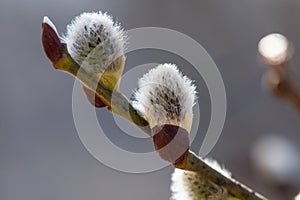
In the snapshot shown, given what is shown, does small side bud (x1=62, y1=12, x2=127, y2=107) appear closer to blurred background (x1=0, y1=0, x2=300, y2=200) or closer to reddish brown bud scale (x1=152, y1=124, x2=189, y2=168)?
reddish brown bud scale (x1=152, y1=124, x2=189, y2=168)

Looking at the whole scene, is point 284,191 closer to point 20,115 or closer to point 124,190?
point 124,190

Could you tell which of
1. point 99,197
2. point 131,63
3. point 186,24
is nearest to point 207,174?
point 99,197

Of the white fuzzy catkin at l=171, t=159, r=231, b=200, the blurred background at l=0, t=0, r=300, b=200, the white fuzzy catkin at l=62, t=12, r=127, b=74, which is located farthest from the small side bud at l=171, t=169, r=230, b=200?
the blurred background at l=0, t=0, r=300, b=200

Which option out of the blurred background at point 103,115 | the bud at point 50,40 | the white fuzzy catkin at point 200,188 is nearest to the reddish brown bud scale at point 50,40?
the bud at point 50,40

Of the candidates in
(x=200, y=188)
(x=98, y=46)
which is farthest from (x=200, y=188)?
(x=98, y=46)

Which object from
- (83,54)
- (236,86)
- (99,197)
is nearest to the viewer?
(83,54)

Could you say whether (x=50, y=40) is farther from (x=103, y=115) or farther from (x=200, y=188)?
(x=103, y=115)
